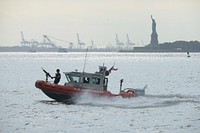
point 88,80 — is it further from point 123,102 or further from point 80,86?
point 123,102

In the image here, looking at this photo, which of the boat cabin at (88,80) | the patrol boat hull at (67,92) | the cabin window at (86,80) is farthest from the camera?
the cabin window at (86,80)

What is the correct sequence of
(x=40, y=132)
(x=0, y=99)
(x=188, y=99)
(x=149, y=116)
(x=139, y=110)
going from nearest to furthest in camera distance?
(x=40, y=132), (x=149, y=116), (x=139, y=110), (x=188, y=99), (x=0, y=99)

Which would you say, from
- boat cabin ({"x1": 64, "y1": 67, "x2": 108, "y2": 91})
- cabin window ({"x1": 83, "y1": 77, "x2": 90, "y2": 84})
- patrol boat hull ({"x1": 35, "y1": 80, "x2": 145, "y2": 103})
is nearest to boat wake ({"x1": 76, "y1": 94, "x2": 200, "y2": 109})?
patrol boat hull ({"x1": 35, "y1": 80, "x2": 145, "y2": 103})

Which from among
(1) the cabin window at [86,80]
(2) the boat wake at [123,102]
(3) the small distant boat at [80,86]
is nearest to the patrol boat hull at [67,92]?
(3) the small distant boat at [80,86]

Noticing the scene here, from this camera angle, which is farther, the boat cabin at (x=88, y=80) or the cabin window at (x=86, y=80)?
the cabin window at (x=86, y=80)

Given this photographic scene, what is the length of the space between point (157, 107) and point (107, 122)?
6.18 metres

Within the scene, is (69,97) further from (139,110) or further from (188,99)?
(188,99)

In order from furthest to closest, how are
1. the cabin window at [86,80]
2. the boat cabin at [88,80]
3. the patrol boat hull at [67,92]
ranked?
the cabin window at [86,80], the boat cabin at [88,80], the patrol boat hull at [67,92]

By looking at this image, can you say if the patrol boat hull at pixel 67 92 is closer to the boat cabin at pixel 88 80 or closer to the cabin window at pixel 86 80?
the boat cabin at pixel 88 80

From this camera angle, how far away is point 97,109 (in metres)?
33.7

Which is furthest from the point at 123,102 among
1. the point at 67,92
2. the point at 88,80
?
the point at 67,92

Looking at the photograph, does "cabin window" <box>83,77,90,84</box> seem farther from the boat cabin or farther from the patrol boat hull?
the patrol boat hull

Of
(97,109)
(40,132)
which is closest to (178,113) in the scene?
(97,109)

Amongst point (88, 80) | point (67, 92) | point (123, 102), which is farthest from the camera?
point (123, 102)
